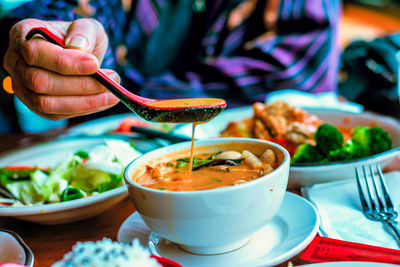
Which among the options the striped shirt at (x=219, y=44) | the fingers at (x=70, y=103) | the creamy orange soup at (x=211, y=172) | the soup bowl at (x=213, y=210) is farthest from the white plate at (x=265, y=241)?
the striped shirt at (x=219, y=44)

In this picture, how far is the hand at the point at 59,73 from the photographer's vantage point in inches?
41.5

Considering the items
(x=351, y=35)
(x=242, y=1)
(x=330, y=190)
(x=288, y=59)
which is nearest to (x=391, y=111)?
(x=288, y=59)

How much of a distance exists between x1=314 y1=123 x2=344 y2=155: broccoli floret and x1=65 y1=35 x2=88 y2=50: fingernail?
31.2 inches

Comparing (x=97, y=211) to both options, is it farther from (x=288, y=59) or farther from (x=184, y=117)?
(x=288, y=59)

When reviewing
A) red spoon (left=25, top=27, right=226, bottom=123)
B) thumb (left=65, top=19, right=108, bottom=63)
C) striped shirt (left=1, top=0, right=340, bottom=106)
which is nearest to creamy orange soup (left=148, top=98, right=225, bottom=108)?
red spoon (left=25, top=27, right=226, bottom=123)

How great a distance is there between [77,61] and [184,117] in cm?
37

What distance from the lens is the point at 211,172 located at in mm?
886

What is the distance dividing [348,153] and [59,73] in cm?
95

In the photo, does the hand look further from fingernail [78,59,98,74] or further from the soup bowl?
the soup bowl

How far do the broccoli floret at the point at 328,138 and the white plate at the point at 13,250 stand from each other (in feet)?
2.98

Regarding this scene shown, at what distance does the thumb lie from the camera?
1.12 metres

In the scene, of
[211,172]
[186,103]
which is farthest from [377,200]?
[186,103]

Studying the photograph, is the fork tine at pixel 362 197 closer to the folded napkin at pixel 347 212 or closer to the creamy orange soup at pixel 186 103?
the folded napkin at pixel 347 212

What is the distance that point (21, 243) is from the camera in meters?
0.76
